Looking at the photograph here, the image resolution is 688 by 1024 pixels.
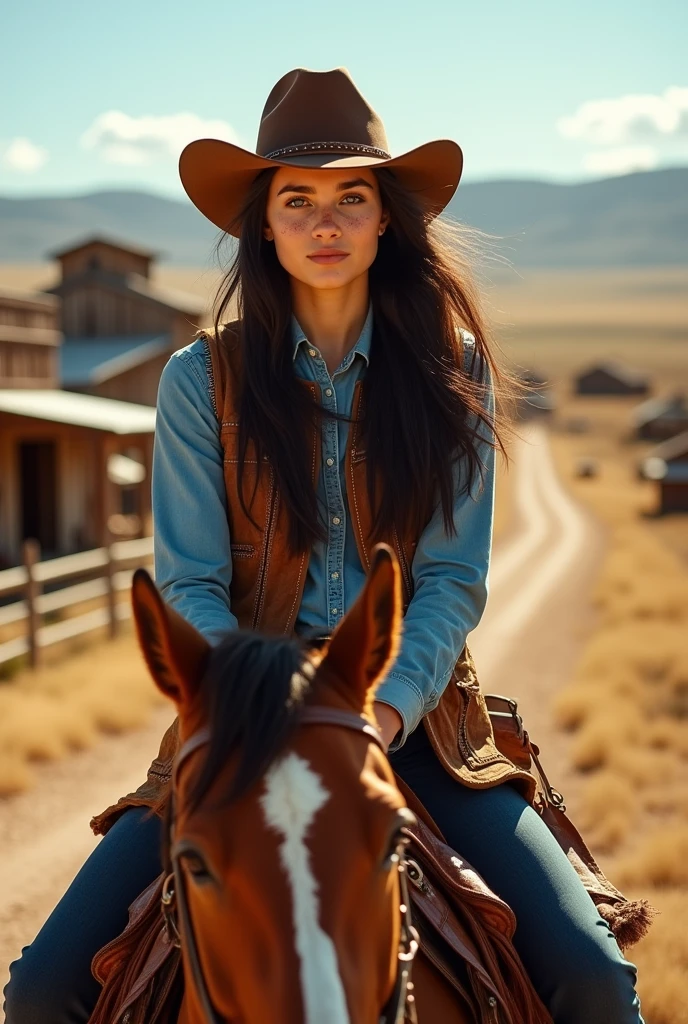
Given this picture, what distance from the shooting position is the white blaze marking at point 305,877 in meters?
1.46

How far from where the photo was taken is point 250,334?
10.0 feet

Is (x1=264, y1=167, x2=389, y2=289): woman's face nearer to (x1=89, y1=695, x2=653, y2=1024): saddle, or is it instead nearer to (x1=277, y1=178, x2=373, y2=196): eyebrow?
(x1=277, y1=178, x2=373, y2=196): eyebrow

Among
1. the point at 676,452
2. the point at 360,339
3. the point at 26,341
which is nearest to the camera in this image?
the point at 360,339

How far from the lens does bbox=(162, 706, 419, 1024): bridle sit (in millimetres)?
1657

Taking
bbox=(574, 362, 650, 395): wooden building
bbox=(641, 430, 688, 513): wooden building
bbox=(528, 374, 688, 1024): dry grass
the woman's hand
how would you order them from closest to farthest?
the woman's hand, bbox=(528, 374, 688, 1024): dry grass, bbox=(641, 430, 688, 513): wooden building, bbox=(574, 362, 650, 395): wooden building

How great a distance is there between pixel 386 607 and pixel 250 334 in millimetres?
1368

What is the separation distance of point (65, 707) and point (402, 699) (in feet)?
26.7

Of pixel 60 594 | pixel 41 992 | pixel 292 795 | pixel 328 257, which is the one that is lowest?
Answer: pixel 60 594

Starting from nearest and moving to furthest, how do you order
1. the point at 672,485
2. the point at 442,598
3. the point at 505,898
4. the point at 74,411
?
the point at 505,898
the point at 442,598
the point at 74,411
the point at 672,485

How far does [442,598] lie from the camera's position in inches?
107

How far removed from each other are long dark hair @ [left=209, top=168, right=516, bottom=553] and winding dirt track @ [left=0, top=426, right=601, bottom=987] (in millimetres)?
261

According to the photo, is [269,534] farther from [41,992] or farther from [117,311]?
[117,311]

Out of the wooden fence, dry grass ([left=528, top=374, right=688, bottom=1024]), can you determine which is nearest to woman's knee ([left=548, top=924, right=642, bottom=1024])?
dry grass ([left=528, top=374, right=688, bottom=1024])

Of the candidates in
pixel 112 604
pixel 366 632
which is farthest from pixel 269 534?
pixel 112 604
